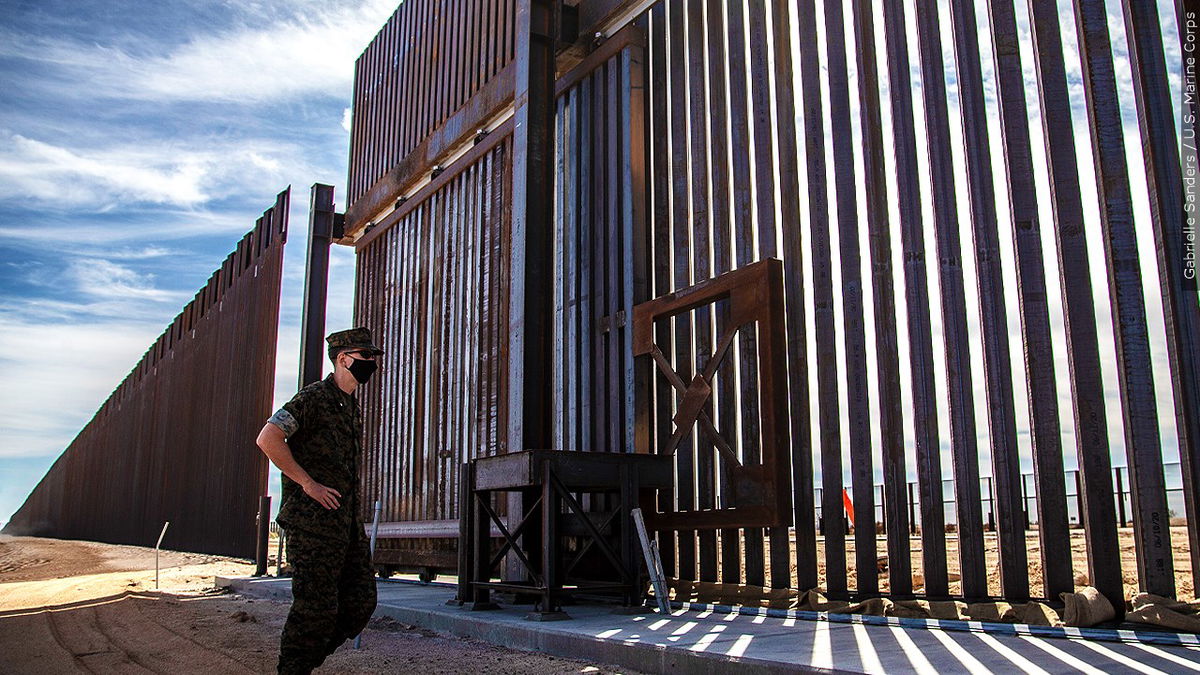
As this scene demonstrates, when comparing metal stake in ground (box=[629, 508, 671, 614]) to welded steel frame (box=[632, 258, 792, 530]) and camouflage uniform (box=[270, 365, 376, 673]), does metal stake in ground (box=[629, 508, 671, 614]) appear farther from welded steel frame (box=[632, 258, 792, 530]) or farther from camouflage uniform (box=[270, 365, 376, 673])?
camouflage uniform (box=[270, 365, 376, 673])

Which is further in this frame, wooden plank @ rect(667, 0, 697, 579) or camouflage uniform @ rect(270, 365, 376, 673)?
wooden plank @ rect(667, 0, 697, 579)

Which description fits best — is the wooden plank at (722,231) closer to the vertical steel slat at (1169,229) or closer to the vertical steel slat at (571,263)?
the vertical steel slat at (571,263)

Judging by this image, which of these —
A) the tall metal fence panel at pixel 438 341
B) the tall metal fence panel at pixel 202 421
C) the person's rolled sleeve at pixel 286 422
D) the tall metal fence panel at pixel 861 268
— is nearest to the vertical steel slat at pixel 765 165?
the tall metal fence panel at pixel 861 268

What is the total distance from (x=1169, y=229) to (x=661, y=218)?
3844 mm

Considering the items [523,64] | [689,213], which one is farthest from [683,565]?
[523,64]

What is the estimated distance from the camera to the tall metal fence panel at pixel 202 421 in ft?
47.4

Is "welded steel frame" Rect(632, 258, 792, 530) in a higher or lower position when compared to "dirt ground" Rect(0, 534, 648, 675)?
higher

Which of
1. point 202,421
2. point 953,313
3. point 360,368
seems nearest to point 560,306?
point 953,313

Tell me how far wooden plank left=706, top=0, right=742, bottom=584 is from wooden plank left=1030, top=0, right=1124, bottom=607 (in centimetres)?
226

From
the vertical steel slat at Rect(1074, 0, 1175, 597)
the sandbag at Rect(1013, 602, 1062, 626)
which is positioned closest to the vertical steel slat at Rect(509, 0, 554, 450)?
the sandbag at Rect(1013, 602, 1062, 626)

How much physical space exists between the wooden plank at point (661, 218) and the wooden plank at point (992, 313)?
2.58 m

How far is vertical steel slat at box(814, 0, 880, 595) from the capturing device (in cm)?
525

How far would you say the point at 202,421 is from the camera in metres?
18.9

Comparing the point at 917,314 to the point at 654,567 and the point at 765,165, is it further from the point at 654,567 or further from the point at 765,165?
the point at 654,567
